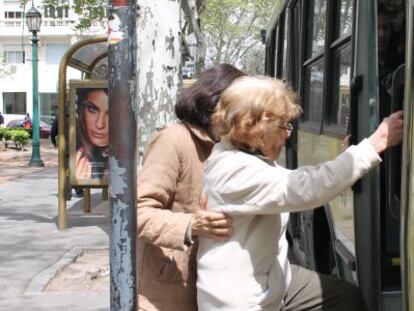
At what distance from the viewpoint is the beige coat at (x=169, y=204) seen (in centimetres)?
291

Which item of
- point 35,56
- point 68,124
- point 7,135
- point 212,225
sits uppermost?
point 35,56

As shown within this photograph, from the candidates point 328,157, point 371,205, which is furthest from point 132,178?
point 328,157

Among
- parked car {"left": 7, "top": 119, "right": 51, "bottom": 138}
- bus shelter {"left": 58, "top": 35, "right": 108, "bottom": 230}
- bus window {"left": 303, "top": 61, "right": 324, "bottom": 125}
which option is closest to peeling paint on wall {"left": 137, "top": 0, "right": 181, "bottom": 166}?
bus window {"left": 303, "top": 61, "right": 324, "bottom": 125}

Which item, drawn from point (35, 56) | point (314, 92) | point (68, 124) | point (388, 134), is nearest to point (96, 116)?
point (68, 124)

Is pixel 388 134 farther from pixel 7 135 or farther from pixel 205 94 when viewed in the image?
pixel 7 135

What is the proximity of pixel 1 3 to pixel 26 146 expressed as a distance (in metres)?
32.0

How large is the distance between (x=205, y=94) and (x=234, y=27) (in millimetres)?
39343

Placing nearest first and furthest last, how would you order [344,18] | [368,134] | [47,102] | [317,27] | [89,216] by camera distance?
[368,134], [344,18], [317,27], [89,216], [47,102]

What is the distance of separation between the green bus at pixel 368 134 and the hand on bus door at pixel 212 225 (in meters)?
0.58

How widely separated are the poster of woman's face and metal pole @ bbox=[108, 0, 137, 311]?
24.8ft

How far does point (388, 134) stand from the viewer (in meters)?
2.68

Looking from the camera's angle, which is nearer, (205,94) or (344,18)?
(205,94)

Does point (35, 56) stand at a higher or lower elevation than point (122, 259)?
higher

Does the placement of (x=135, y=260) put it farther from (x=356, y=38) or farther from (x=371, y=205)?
(x=356, y=38)
